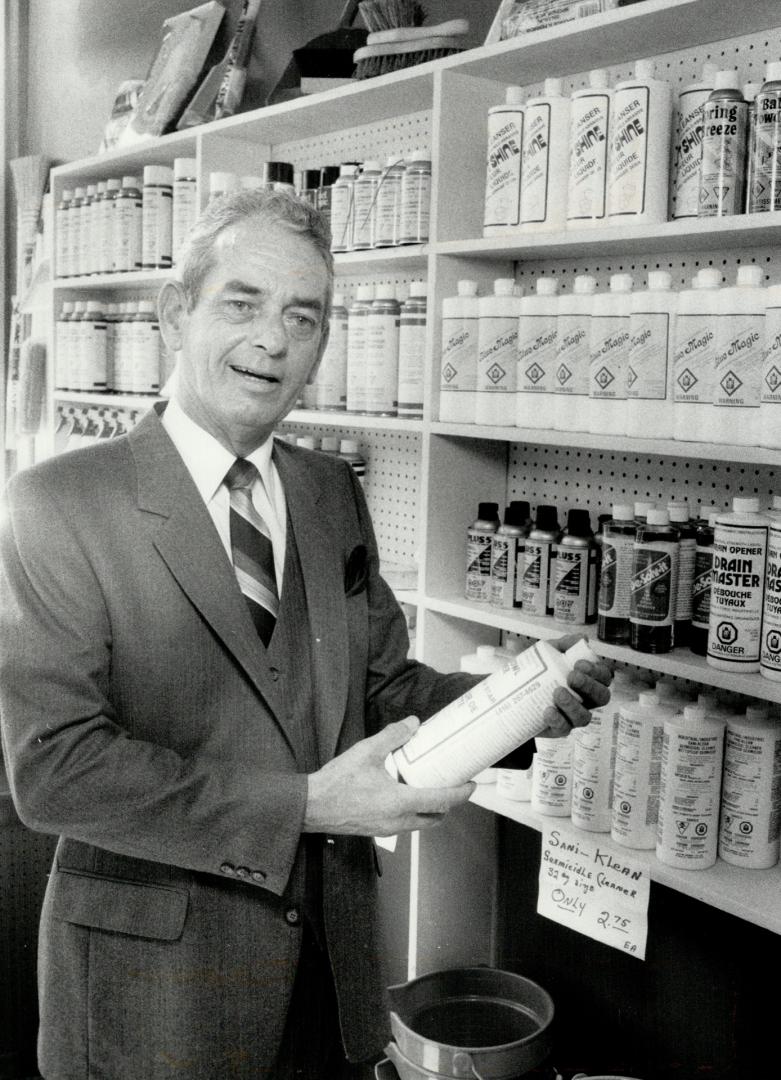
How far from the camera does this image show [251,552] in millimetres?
1692

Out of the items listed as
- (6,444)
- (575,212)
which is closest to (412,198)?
(575,212)


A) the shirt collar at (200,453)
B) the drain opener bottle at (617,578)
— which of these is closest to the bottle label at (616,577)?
the drain opener bottle at (617,578)

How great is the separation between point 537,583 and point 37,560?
1.12 meters

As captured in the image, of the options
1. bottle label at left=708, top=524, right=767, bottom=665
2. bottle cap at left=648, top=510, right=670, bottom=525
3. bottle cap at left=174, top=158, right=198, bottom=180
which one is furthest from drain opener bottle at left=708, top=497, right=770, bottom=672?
bottle cap at left=174, top=158, right=198, bottom=180

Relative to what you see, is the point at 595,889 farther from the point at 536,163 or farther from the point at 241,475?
the point at 536,163

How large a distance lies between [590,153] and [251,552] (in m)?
1.02

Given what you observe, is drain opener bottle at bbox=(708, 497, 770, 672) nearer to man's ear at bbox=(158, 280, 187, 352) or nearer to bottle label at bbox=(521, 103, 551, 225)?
bottle label at bbox=(521, 103, 551, 225)

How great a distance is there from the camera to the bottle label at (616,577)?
204 centimetres

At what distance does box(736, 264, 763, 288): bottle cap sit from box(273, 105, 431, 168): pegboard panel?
1.12 meters

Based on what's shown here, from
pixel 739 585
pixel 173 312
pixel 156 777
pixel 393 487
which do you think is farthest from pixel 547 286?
pixel 156 777

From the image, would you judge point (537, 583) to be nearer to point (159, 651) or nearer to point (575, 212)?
point (575, 212)

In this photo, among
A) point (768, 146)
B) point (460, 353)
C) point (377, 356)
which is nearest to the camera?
point (768, 146)

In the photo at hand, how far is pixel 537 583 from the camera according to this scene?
2312 millimetres

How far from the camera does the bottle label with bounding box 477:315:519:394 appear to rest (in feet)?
7.51
